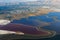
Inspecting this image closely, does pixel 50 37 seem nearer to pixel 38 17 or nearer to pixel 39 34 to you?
pixel 39 34

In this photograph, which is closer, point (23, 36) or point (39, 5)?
point (23, 36)

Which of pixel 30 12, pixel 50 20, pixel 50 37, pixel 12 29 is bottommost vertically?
pixel 50 37

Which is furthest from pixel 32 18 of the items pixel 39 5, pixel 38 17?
pixel 39 5

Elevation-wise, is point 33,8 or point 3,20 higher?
point 33,8

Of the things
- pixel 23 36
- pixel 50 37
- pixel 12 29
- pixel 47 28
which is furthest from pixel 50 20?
pixel 12 29

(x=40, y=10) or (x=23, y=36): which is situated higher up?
(x=40, y=10)

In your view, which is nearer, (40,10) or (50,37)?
(50,37)

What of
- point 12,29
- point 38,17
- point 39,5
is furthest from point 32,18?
point 12,29

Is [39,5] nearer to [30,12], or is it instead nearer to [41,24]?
[30,12]
